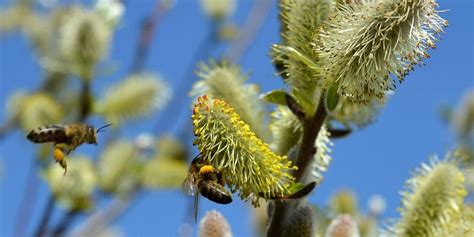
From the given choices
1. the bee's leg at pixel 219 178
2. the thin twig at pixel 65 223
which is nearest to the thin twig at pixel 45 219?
the thin twig at pixel 65 223

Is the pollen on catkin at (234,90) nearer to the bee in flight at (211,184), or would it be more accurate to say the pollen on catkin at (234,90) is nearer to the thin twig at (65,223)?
the bee in flight at (211,184)

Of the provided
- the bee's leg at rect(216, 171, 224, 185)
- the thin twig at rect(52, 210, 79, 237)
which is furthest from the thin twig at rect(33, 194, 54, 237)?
the bee's leg at rect(216, 171, 224, 185)

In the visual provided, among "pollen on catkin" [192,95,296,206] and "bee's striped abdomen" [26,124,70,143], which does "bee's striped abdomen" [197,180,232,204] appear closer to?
"pollen on catkin" [192,95,296,206]

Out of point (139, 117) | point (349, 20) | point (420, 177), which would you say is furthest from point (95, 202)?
point (349, 20)

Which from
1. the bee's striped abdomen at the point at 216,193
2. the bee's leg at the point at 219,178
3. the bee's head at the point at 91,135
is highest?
the bee's head at the point at 91,135

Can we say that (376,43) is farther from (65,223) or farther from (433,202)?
(65,223)

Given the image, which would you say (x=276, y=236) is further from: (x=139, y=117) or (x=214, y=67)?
(x=139, y=117)
